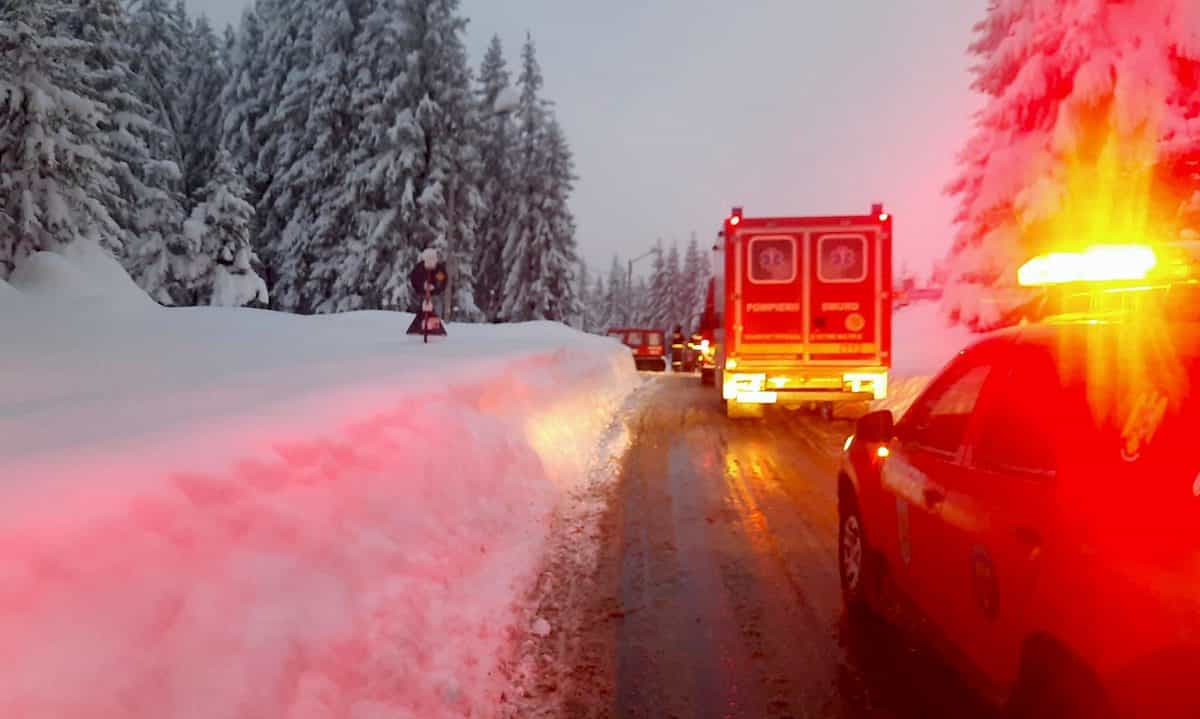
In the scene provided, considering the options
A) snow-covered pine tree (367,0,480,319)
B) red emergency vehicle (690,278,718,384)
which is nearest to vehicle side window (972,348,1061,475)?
red emergency vehicle (690,278,718,384)

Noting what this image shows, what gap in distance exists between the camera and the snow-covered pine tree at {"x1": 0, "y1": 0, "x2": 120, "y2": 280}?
20.3 m

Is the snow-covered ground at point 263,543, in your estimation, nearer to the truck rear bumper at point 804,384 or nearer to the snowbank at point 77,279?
the truck rear bumper at point 804,384

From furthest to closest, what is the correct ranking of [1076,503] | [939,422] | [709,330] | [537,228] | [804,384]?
[537,228], [709,330], [804,384], [939,422], [1076,503]

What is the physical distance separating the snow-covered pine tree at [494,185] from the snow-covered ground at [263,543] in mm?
40401

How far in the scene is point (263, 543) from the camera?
3.83 m

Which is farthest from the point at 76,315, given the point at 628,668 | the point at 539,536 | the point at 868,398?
the point at 628,668

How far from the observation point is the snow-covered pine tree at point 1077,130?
15039mm

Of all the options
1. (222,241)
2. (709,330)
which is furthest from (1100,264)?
(222,241)

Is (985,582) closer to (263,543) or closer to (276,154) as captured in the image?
(263,543)

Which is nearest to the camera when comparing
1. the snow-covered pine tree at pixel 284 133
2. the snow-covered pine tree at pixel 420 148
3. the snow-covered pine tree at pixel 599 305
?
the snow-covered pine tree at pixel 420 148

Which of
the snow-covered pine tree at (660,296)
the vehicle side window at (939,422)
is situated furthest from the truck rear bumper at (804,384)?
the snow-covered pine tree at (660,296)

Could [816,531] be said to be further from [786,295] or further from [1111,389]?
[786,295]

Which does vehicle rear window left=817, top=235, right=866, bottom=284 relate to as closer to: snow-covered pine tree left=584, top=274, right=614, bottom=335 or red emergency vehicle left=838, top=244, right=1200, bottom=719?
red emergency vehicle left=838, top=244, right=1200, bottom=719

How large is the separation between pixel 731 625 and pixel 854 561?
0.86 m
